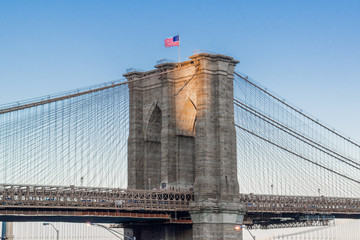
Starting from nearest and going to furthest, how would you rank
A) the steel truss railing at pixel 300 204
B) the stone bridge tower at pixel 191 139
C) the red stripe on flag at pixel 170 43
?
the stone bridge tower at pixel 191 139, the red stripe on flag at pixel 170 43, the steel truss railing at pixel 300 204

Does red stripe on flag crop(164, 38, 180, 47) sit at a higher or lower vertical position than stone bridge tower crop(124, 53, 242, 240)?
higher

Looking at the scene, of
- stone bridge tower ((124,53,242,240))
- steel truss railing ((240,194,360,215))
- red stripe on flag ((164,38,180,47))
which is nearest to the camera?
stone bridge tower ((124,53,242,240))

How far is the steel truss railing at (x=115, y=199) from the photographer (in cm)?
7844

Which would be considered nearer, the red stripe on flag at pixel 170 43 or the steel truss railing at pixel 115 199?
the steel truss railing at pixel 115 199

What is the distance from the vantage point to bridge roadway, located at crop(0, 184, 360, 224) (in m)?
78.5

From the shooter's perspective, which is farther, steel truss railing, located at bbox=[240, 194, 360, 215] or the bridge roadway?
steel truss railing, located at bbox=[240, 194, 360, 215]

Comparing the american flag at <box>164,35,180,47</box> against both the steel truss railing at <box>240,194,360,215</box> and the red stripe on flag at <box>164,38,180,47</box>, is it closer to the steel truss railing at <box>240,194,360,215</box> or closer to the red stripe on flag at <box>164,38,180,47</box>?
the red stripe on flag at <box>164,38,180,47</box>

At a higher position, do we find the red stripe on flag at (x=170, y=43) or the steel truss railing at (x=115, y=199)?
the red stripe on flag at (x=170, y=43)

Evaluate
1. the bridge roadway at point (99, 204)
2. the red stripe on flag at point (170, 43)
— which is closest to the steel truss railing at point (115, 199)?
the bridge roadway at point (99, 204)

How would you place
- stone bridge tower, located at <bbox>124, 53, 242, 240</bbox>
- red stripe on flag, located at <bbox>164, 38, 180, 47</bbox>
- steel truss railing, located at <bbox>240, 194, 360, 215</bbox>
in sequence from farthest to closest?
steel truss railing, located at <bbox>240, 194, 360, 215</bbox>, red stripe on flag, located at <bbox>164, 38, 180, 47</bbox>, stone bridge tower, located at <bbox>124, 53, 242, 240</bbox>

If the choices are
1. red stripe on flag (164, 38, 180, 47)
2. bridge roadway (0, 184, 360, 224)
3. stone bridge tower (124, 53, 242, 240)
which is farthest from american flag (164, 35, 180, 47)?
bridge roadway (0, 184, 360, 224)

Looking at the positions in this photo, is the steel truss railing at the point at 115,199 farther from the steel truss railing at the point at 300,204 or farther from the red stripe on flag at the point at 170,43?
the red stripe on flag at the point at 170,43

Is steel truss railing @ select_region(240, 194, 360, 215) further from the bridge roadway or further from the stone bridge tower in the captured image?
the stone bridge tower

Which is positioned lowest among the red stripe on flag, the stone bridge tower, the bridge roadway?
the bridge roadway
